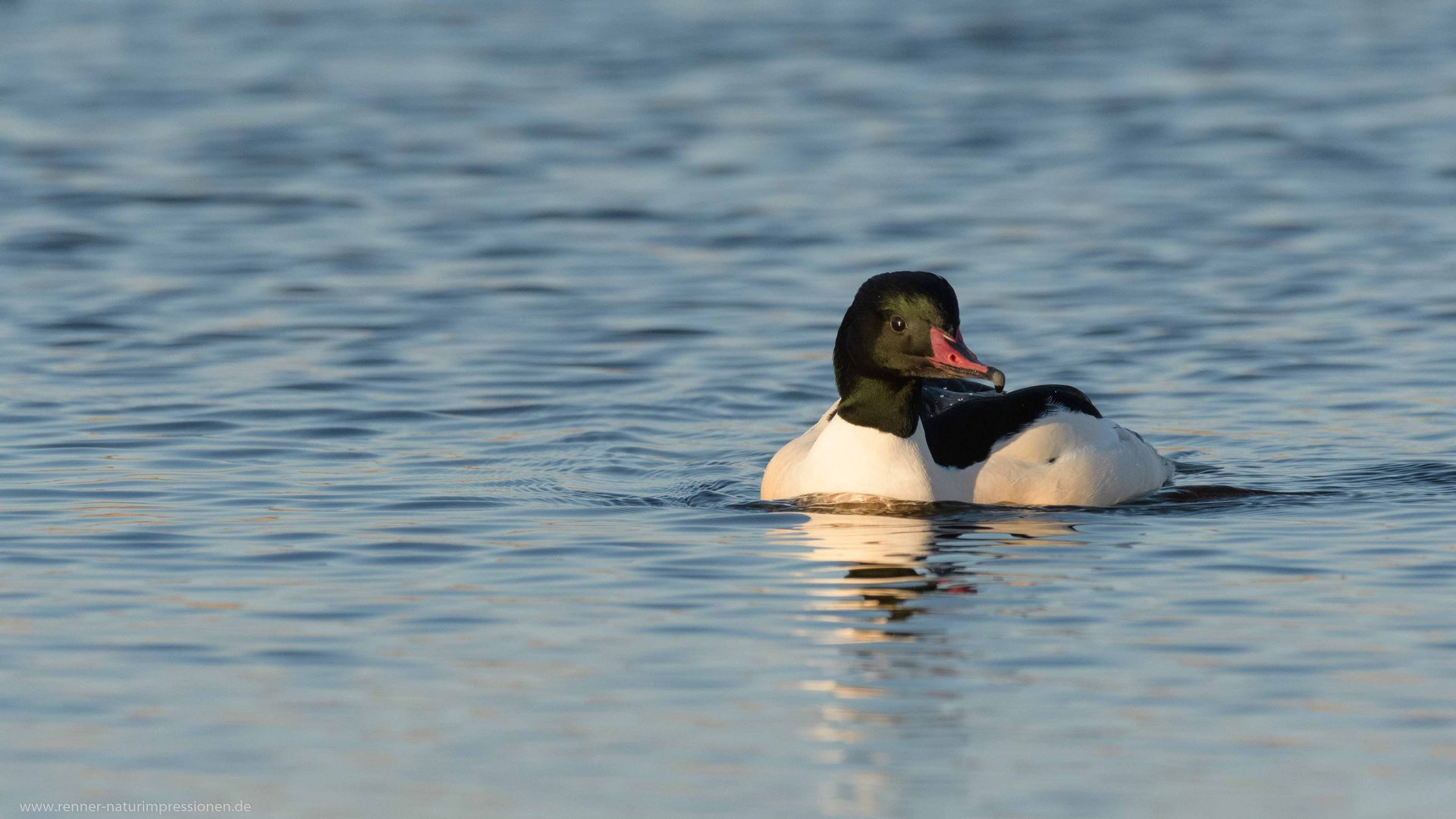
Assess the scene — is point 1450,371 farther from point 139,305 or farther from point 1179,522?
point 139,305

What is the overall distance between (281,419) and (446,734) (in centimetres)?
635

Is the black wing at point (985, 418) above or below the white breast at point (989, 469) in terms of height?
above

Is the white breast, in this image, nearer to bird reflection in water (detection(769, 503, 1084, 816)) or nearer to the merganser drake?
the merganser drake

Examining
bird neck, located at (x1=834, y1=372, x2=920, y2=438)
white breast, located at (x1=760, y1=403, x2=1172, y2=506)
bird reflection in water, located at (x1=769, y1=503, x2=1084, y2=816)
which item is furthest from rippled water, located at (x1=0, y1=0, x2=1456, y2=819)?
bird neck, located at (x1=834, y1=372, x2=920, y2=438)

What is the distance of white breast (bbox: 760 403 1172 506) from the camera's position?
11.5m

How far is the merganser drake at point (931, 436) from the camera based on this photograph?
11.2 m

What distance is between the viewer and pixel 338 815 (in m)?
7.05

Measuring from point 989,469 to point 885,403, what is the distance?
63 centimetres

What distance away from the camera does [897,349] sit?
11273mm

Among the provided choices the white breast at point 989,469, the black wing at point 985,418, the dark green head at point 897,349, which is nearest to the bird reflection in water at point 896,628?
the white breast at point 989,469

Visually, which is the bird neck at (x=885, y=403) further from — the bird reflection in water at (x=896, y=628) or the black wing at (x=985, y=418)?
the bird reflection in water at (x=896, y=628)

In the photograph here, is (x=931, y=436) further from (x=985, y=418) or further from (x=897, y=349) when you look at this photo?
(x=897, y=349)

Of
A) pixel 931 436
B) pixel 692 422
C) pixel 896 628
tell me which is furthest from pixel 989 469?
pixel 692 422

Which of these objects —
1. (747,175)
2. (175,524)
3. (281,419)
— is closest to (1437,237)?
(747,175)
